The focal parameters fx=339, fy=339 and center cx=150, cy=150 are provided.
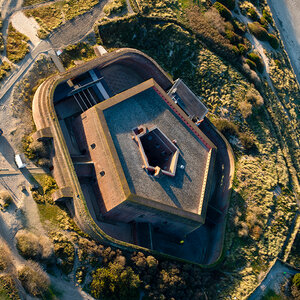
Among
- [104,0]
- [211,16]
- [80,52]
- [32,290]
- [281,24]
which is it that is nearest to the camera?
[32,290]

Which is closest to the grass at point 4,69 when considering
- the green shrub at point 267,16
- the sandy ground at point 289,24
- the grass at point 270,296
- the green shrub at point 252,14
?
the green shrub at point 252,14

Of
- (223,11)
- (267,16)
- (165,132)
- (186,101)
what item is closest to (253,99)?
(186,101)

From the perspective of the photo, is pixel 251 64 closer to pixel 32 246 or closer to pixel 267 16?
pixel 267 16

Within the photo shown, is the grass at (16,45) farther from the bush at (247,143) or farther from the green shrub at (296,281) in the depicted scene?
the green shrub at (296,281)

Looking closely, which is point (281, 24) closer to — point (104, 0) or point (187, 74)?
point (187, 74)

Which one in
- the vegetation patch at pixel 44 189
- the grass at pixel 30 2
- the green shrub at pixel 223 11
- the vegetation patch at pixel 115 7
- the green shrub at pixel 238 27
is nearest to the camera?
the vegetation patch at pixel 44 189

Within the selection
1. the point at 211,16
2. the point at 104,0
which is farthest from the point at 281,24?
the point at 104,0
